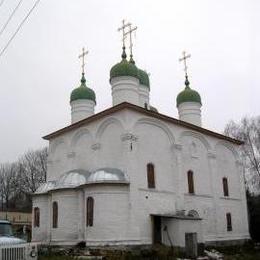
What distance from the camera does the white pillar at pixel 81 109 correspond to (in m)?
29.0

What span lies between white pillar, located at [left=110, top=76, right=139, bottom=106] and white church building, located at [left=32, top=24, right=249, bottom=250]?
0.20 feet

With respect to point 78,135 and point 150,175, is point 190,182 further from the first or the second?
point 78,135

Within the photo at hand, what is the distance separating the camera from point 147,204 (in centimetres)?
2286

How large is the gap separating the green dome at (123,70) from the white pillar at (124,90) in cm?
25

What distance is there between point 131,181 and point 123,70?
772 centimetres

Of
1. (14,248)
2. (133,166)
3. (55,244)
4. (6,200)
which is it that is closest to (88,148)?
(133,166)

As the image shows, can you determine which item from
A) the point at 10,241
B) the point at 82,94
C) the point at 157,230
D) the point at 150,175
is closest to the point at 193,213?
the point at 157,230

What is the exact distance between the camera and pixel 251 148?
3784cm

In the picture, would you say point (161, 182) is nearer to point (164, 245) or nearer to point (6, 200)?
point (164, 245)

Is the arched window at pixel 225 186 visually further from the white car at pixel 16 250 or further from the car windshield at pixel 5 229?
the white car at pixel 16 250

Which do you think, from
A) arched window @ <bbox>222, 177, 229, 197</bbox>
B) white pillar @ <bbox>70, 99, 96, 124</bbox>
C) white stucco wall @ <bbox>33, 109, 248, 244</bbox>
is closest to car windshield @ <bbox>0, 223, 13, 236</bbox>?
white stucco wall @ <bbox>33, 109, 248, 244</bbox>

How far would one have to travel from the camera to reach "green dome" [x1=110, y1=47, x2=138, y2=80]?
26547mm

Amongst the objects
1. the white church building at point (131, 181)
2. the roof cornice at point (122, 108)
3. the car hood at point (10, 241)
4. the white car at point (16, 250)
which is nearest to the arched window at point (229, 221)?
the white church building at point (131, 181)

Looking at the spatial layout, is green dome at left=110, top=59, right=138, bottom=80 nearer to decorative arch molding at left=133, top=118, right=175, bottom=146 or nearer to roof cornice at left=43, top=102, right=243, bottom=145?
roof cornice at left=43, top=102, right=243, bottom=145
